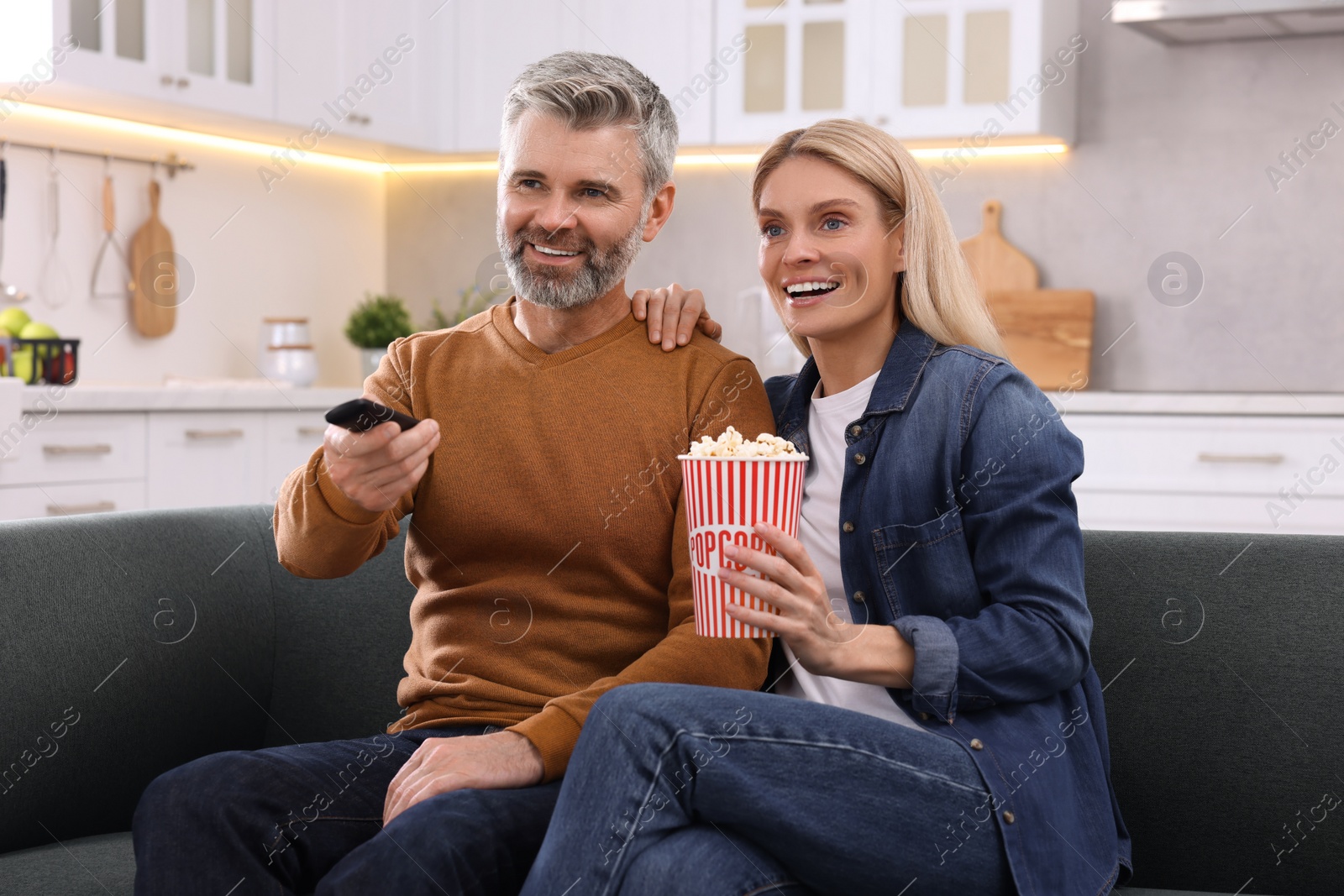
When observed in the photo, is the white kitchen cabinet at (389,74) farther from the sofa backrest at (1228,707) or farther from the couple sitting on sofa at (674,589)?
the sofa backrest at (1228,707)

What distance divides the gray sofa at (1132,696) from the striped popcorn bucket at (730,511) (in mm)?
622

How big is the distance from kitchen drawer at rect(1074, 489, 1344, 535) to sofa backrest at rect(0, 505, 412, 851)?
1934mm

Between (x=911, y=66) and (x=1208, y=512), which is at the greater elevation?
(x=911, y=66)

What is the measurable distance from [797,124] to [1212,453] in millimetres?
1564

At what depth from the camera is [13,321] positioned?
323 centimetres

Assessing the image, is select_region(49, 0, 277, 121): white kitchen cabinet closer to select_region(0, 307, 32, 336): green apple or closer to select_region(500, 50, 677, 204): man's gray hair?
select_region(0, 307, 32, 336): green apple

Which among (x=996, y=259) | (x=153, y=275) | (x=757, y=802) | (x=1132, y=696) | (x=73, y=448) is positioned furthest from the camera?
(x=996, y=259)

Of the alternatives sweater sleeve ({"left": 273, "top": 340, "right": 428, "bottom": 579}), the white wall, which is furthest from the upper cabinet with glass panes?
sweater sleeve ({"left": 273, "top": 340, "right": 428, "bottom": 579})

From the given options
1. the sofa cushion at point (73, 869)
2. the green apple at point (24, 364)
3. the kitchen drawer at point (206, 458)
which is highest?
the green apple at point (24, 364)

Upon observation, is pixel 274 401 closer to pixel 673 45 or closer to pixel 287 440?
pixel 287 440

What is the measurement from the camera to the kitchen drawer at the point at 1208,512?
123 inches

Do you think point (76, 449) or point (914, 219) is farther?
point (76, 449)

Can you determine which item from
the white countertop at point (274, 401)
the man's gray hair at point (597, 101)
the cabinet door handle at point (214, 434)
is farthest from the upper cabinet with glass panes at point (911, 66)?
the man's gray hair at point (597, 101)

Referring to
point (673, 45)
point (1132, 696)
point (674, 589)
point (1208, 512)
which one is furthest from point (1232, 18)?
point (674, 589)
